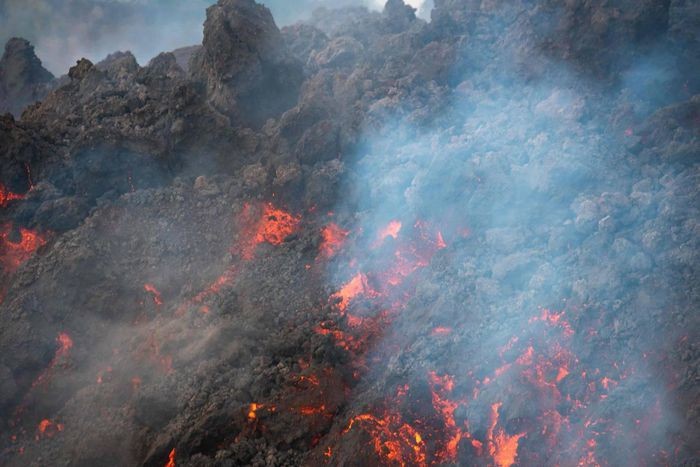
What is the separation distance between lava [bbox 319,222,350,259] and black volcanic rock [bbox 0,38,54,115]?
2368 centimetres

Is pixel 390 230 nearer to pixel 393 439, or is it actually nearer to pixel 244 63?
pixel 393 439

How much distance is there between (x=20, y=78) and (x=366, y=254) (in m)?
27.6

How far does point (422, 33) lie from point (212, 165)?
457 inches

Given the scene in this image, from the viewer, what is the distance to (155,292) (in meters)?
13.2

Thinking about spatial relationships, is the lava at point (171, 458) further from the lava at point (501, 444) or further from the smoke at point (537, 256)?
the lava at point (501, 444)

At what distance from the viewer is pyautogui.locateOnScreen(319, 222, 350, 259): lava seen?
13.6 meters

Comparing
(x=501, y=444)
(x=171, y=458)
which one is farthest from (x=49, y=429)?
(x=501, y=444)

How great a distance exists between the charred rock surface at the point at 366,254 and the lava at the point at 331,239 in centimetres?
9

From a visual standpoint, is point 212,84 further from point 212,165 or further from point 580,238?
point 580,238

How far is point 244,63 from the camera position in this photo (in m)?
18.4

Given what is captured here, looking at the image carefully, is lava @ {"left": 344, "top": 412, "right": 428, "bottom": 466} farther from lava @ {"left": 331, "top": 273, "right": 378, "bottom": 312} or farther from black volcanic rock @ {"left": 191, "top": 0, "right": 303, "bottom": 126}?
black volcanic rock @ {"left": 191, "top": 0, "right": 303, "bottom": 126}

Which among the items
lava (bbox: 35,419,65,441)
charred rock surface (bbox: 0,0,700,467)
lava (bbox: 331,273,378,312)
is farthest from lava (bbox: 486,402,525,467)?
lava (bbox: 35,419,65,441)

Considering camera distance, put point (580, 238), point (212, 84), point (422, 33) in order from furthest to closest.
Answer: point (422, 33) < point (212, 84) < point (580, 238)

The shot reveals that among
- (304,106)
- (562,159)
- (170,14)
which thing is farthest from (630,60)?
(170,14)
